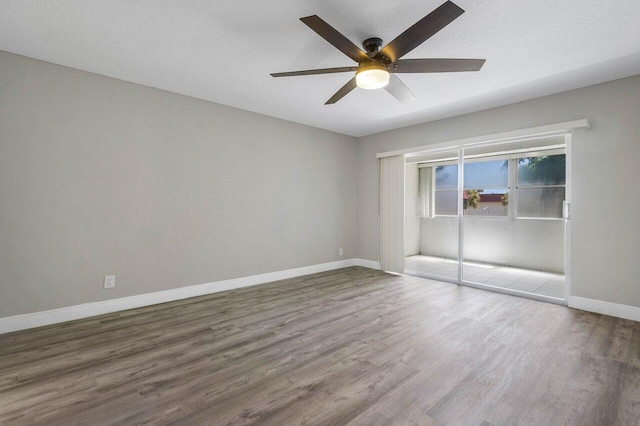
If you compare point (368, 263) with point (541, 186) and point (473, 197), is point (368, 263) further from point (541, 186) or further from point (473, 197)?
point (541, 186)

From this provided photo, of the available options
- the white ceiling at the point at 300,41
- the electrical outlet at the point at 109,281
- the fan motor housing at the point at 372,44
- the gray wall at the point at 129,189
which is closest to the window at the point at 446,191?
the white ceiling at the point at 300,41

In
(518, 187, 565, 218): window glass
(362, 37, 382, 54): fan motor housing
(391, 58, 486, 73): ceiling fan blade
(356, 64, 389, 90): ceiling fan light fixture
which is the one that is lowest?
(518, 187, 565, 218): window glass

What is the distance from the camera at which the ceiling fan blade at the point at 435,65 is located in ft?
7.21

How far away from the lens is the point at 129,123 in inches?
132

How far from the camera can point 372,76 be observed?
2328mm

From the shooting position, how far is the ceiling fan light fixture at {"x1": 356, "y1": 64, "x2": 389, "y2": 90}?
2.28 meters

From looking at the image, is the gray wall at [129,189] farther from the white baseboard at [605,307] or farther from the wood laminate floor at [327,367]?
the white baseboard at [605,307]

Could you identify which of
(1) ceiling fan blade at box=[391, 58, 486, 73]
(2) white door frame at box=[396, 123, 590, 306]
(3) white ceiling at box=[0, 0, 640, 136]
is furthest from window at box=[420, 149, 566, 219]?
(1) ceiling fan blade at box=[391, 58, 486, 73]

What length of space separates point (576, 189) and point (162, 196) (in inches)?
195

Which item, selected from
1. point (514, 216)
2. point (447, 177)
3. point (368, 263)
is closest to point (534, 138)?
point (514, 216)

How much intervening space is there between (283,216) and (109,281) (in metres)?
2.44

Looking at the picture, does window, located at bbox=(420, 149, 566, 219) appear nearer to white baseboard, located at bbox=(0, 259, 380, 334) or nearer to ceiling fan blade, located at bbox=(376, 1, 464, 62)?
white baseboard, located at bbox=(0, 259, 380, 334)

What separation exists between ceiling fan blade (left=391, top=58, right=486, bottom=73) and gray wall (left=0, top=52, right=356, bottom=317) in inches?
105

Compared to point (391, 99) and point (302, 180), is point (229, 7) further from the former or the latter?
point (302, 180)
